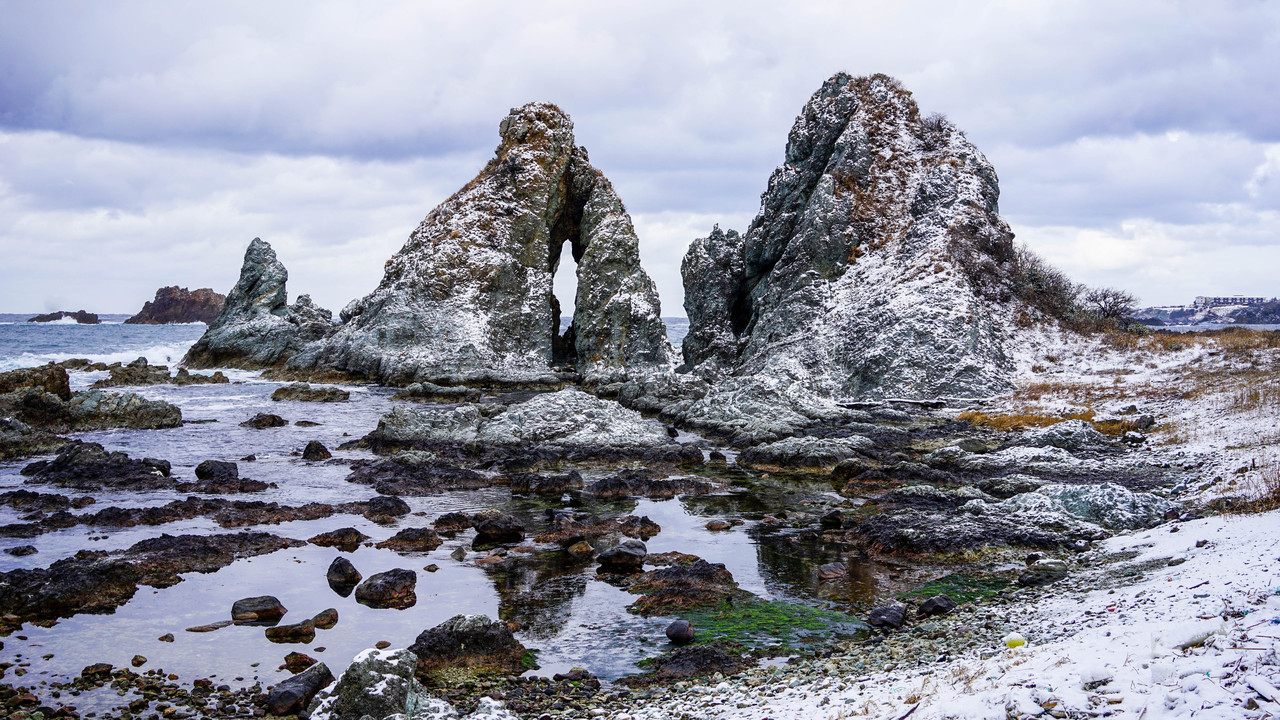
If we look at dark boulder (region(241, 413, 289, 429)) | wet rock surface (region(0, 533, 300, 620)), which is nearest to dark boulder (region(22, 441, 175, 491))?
wet rock surface (region(0, 533, 300, 620))

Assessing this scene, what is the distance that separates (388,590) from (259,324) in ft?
221

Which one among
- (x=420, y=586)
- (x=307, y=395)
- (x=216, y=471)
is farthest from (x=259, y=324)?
(x=420, y=586)

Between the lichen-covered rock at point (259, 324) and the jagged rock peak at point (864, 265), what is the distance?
3840 cm

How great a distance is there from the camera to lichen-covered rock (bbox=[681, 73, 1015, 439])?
42750mm

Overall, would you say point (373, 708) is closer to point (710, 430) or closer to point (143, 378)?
point (710, 430)

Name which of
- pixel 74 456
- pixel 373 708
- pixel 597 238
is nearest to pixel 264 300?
pixel 597 238

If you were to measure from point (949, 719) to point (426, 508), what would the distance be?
1655cm

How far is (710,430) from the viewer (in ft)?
113

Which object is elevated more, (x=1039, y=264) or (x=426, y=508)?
(x=1039, y=264)

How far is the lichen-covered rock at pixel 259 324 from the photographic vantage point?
6981cm

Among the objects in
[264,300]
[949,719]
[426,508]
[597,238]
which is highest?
[597,238]

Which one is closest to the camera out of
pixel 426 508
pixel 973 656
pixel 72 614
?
pixel 973 656

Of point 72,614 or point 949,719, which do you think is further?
point 72,614

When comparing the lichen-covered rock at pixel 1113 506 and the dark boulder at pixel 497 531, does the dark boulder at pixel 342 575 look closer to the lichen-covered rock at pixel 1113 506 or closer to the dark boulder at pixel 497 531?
the dark boulder at pixel 497 531
